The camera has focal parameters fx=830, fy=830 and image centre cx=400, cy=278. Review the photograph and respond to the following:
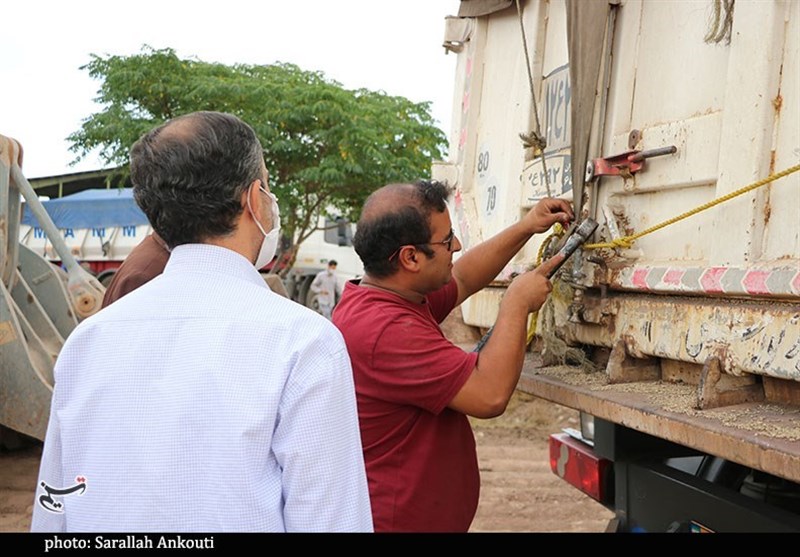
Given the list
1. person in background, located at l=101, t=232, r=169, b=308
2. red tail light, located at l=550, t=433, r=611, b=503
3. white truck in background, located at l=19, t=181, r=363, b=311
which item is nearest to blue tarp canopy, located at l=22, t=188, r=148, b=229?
white truck in background, located at l=19, t=181, r=363, b=311

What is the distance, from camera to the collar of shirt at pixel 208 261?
4.16 feet

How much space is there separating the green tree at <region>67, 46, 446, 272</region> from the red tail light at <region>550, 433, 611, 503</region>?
9179 mm

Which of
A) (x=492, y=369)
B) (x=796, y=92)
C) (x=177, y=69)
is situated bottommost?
→ (x=492, y=369)

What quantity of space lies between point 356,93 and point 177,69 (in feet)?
9.21

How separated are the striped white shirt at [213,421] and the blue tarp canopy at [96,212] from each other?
41.0 ft

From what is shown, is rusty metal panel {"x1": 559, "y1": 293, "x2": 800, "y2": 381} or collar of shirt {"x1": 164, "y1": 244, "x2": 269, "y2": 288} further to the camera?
rusty metal panel {"x1": 559, "y1": 293, "x2": 800, "y2": 381}

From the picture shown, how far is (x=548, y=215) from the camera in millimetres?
2426

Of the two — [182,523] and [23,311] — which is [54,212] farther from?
[182,523]

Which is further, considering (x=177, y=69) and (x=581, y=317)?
(x=177, y=69)

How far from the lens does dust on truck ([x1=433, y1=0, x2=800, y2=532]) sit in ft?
5.90

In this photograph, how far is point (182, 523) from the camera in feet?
3.85

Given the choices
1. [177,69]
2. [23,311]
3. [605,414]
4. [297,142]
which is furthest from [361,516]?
[177,69]

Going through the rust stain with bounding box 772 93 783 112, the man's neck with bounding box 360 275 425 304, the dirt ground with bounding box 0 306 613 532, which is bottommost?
the dirt ground with bounding box 0 306 613 532

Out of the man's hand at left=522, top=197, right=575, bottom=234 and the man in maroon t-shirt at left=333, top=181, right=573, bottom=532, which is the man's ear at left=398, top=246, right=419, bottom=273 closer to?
the man in maroon t-shirt at left=333, top=181, right=573, bottom=532
